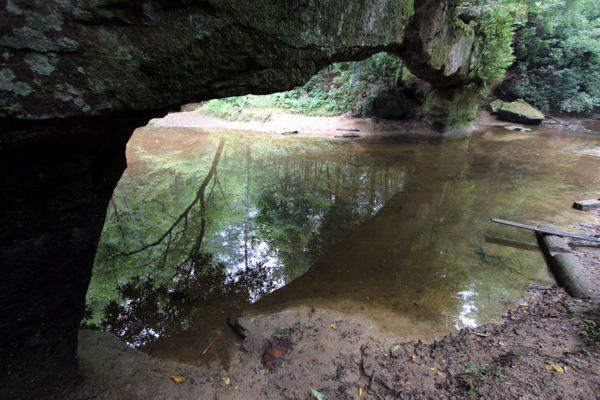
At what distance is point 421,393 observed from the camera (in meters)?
2.39

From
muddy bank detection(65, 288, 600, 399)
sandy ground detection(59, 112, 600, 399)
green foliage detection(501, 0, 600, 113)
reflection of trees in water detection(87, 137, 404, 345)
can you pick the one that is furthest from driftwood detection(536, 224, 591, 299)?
green foliage detection(501, 0, 600, 113)

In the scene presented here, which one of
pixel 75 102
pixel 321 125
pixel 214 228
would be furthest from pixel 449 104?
pixel 75 102

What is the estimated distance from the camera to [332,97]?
16031 millimetres

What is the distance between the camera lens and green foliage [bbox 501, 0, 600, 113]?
1641 cm

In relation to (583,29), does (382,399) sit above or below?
below

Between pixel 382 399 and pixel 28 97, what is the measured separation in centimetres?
285

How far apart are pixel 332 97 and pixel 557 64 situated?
1263 centimetres

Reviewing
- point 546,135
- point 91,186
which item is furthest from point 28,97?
point 546,135

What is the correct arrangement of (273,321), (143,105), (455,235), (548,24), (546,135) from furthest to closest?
(548,24)
(546,135)
(455,235)
(273,321)
(143,105)

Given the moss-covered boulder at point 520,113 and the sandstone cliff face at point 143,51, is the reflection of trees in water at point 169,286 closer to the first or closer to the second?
the sandstone cliff face at point 143,51

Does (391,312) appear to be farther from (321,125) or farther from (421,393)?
(321,125)

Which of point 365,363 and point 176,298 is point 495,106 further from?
point 176,298

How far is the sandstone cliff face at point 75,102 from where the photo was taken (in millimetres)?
1288

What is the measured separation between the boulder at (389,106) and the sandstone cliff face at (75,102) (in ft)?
39.8
